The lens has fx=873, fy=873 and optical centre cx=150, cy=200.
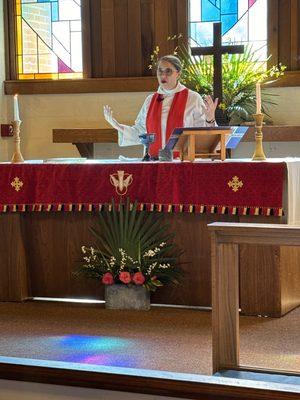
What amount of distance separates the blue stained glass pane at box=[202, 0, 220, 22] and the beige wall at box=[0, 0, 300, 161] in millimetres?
833

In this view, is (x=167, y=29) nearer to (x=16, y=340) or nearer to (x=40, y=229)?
(x=40, y=229)

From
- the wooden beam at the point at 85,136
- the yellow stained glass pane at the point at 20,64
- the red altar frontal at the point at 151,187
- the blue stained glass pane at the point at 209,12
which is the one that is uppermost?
the blue stained glass pane at the point at 209,12

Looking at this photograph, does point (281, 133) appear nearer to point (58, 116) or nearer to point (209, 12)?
point (209, 12)

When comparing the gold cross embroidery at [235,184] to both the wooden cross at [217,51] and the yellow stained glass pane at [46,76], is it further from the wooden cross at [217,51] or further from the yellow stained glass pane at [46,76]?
the yellow stained glass pane at [46,76]

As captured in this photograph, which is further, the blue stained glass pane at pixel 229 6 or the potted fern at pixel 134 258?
the blue stained glass pane at pixel 229 6

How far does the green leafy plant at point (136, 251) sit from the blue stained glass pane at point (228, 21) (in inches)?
113

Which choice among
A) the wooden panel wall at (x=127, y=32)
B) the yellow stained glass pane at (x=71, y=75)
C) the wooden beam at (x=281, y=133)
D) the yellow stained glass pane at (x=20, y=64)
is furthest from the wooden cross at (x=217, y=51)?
the yellow stained glass pane at (x=20, y=64)

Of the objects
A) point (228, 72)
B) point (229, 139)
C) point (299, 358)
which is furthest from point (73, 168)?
point (228, 72)

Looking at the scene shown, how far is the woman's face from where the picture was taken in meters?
5.47

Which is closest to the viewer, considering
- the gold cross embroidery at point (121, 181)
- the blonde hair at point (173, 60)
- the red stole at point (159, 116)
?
the gold cross embroidery at point (121, 181)

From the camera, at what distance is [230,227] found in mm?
3238

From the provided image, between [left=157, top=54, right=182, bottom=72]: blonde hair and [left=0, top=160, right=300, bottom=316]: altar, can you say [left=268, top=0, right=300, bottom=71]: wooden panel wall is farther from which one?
[left=0, top=160, right=300, bottom=316]: altar

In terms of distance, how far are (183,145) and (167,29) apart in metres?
2.62

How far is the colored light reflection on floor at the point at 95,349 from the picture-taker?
3824 mm
